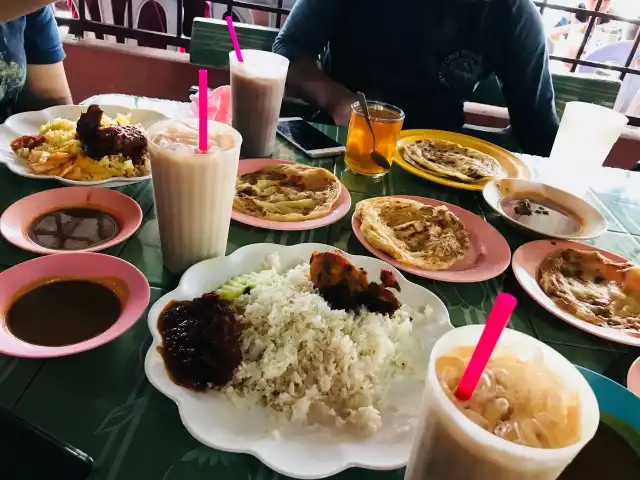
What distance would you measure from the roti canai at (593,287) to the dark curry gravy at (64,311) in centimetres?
108

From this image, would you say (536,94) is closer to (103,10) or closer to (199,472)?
(199,472)

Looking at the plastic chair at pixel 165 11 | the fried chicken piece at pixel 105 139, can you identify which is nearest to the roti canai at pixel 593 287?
the fried chicken piece at pixel 105 139

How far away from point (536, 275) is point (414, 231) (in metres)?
0.36

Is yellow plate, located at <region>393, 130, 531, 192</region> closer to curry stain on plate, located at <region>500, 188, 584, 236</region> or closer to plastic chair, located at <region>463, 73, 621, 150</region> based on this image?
curry stain on plate, located at <region>500, 188, 584, 236</region>

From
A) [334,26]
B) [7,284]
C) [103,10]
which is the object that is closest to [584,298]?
[7,284]

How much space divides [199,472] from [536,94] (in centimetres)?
269

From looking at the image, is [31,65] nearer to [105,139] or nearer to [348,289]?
[105,139]

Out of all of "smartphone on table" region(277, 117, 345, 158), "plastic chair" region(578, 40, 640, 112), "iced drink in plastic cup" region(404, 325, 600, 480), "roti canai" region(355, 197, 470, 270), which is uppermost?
"iced drink in plastic cup" region(404, 325, 600, 480)

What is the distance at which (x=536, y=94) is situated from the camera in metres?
2.75

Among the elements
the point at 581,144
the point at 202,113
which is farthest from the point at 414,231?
the point at 581,144

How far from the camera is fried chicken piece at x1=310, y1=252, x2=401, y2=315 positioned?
104 cm

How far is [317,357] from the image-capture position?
933 mm

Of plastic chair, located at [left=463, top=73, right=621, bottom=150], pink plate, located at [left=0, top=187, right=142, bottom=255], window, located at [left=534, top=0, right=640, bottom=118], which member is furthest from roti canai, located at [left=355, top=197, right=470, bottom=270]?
window, located at [left=534, top=0, right=640, bottom=118]

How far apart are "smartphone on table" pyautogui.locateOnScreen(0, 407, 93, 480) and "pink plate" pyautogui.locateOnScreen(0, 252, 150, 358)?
0.13 metres
